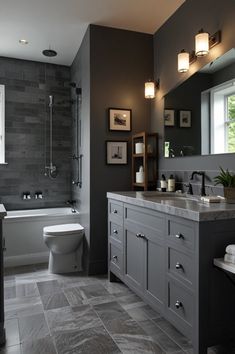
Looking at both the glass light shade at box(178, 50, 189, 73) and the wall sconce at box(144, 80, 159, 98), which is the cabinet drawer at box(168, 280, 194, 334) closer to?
the glass light shade at box(178, 50, 189, 73)

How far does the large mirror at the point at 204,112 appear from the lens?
214 centimetres

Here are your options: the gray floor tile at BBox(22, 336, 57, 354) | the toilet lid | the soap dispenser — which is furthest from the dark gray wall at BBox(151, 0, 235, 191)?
the gray floor tile at BBox(22, 336, 57, 354)

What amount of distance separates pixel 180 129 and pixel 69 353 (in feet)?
6.84

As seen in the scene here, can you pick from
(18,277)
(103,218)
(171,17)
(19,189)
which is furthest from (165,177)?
(19,189)

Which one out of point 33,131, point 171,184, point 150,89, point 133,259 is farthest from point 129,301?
point 33,131

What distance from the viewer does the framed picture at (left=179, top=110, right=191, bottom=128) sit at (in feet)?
8.49

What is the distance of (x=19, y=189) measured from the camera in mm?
4105

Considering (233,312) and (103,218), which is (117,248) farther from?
(233,312)

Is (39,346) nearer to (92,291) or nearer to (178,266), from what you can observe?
(92,291)

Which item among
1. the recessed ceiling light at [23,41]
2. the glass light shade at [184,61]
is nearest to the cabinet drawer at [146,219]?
the glass light shade at [184,61]

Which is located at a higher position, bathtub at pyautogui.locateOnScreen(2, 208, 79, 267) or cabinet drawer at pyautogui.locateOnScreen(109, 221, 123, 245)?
cabinet drawer at pyautogui.locateOnScreen(109, 221, 123, 245)

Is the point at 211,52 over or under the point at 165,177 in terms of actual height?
over

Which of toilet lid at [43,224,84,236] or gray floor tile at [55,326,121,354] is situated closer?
gray floor tile at [55,326,121,354]

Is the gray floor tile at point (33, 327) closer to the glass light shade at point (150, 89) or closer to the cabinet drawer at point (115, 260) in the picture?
the cabinet drawer at point (115, 260)
